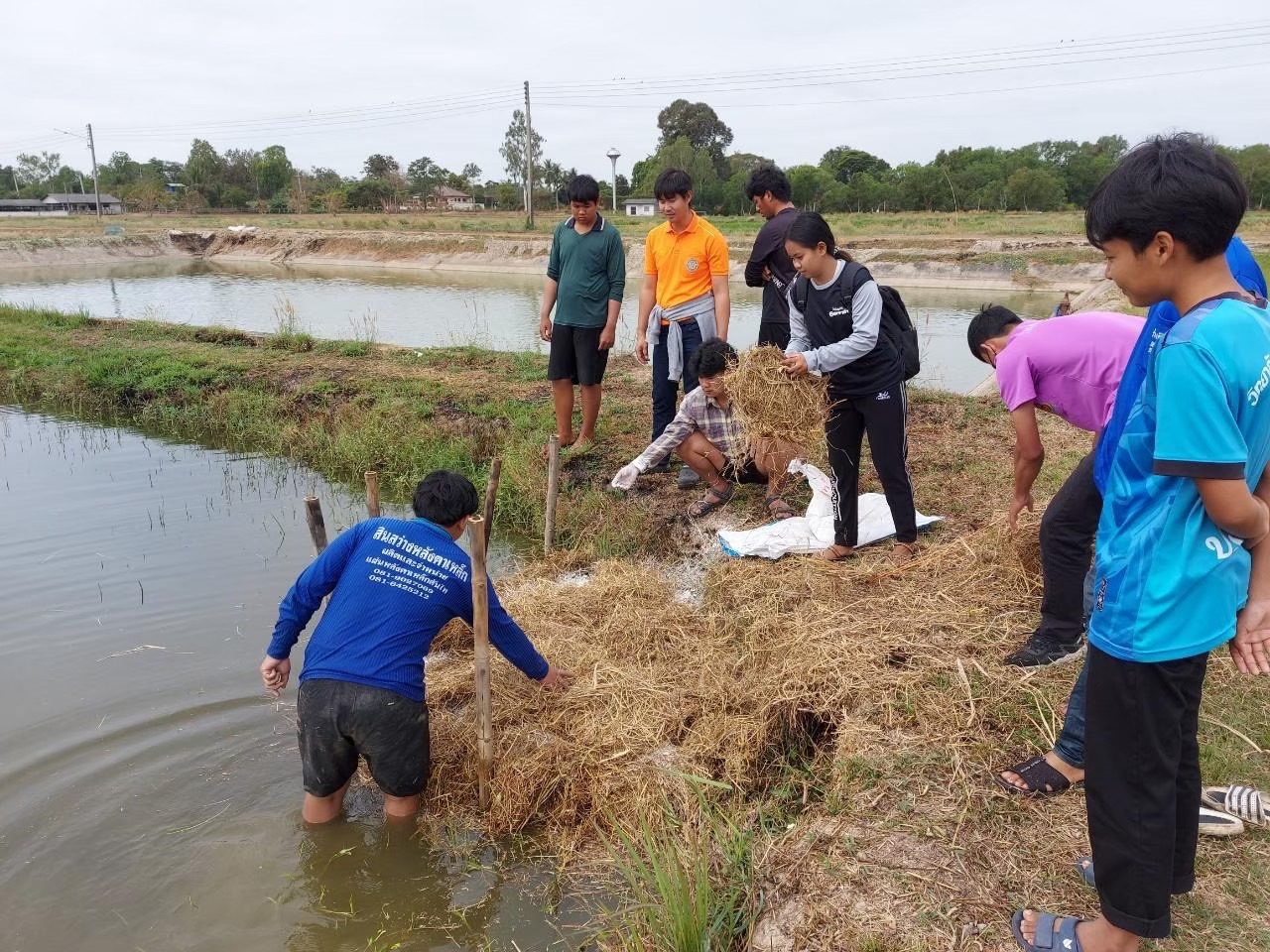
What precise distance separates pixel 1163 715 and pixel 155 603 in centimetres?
555

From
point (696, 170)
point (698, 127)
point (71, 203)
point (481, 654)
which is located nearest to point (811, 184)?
point (696, 170)

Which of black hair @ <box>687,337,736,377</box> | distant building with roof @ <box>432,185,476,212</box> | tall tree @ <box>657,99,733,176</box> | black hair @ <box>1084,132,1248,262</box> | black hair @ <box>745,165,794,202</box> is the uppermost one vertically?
tall tree @ <box>657,99,733,176</box>

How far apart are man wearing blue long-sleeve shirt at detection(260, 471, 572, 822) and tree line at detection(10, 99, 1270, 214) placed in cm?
3532

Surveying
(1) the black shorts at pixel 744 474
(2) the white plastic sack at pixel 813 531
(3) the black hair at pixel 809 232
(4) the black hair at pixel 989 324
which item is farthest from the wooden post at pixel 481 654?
(1) the black shorts at pixel 744 474

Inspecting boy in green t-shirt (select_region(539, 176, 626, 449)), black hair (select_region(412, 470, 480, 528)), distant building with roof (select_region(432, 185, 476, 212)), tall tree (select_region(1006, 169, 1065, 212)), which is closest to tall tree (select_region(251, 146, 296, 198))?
distant building with roof (select_region(432, 185, 476, 212))

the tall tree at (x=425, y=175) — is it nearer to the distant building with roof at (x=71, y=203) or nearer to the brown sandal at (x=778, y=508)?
the distant building with roof at (x=71, y=203)

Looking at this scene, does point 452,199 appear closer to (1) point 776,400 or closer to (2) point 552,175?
(2) point 552,175

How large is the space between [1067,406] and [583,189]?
3840 mm

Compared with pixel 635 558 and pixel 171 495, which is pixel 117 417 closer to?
pixel 171 495

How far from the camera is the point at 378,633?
124 inches

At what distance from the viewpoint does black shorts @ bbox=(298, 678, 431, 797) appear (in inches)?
123

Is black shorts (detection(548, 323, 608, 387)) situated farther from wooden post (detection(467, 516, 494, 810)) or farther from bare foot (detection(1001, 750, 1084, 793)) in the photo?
bare foot (detection(1001, 750, 1084, 793))

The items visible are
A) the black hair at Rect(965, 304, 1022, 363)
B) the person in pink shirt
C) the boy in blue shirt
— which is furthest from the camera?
the black hair at Rect(965, 304, 1022, 363)

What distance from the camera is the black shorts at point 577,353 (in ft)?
21.3
